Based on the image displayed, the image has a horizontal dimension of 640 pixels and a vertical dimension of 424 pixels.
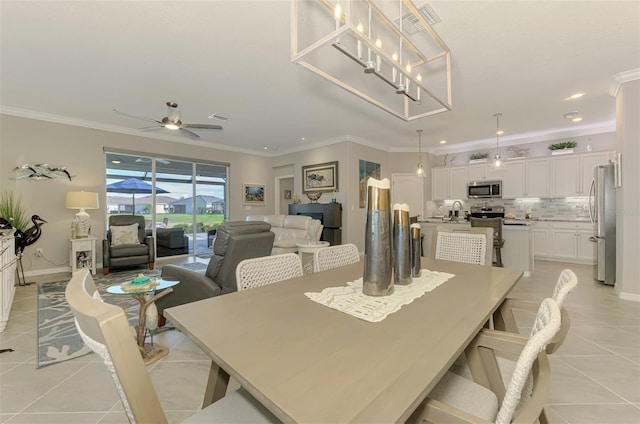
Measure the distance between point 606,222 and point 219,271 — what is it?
518 centimetres

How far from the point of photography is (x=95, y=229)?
5395mm

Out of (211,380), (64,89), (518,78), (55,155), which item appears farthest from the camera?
(55,155)

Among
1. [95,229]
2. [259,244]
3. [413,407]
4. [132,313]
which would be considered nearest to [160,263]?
[95,229]

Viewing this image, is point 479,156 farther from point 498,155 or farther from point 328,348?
point 328,348

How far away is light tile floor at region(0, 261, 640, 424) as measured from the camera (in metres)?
1.62

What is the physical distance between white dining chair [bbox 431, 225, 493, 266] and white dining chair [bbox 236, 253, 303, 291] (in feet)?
4.60

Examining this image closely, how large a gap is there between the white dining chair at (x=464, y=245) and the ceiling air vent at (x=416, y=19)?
1772 mm

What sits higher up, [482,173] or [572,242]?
[482,173]

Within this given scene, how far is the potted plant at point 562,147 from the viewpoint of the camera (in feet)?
19.0

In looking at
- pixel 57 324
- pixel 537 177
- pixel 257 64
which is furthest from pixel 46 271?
pixel 537 177

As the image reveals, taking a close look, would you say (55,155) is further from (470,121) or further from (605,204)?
(605,204)

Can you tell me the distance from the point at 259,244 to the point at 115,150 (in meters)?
4.72

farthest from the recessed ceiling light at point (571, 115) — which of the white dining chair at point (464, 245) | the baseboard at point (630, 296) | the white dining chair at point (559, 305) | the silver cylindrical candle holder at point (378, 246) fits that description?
the silver cylindrical candle holder at point (378, 246)

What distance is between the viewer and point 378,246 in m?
1.28
